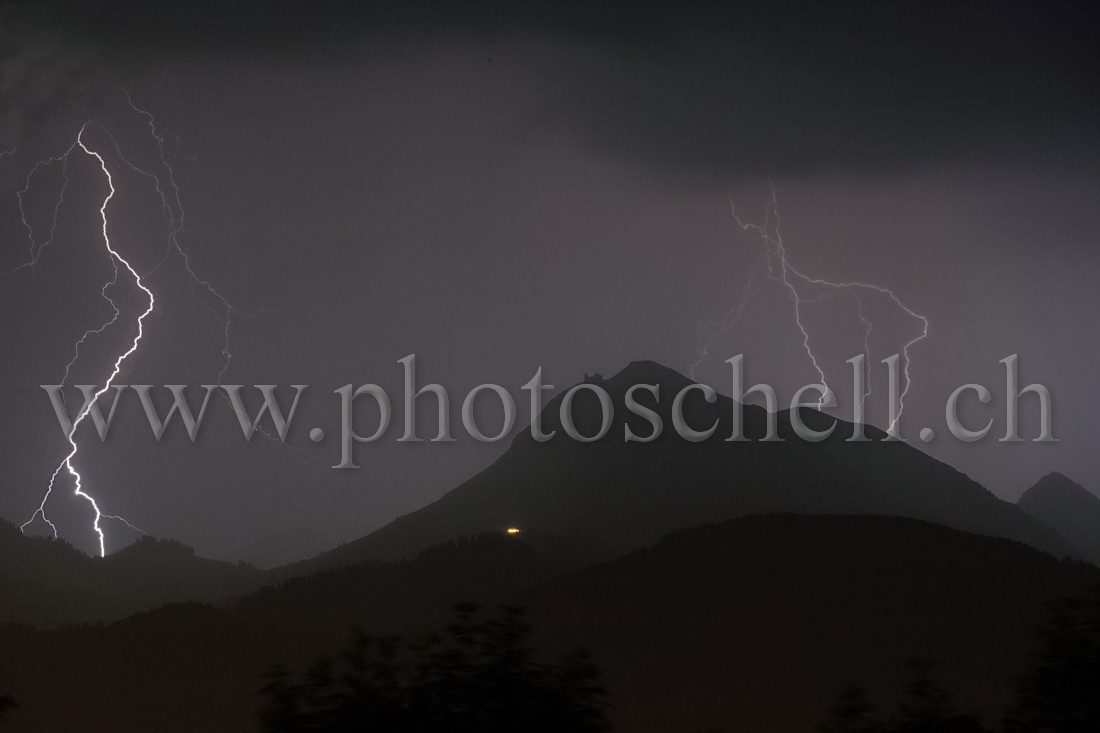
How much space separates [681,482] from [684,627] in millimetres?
31616

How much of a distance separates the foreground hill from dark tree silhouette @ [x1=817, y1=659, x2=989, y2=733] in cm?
282

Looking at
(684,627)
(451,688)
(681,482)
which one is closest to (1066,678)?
(451,688)

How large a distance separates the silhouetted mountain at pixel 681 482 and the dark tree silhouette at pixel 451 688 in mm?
31885

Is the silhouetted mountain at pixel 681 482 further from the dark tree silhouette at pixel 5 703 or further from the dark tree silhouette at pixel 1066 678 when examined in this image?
the dark tree silhouette at pixel 1066 678

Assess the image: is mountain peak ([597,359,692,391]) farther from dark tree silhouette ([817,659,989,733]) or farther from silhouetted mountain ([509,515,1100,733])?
dark tree silhouette ([817,659,989,733])

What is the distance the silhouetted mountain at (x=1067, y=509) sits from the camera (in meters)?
57.0

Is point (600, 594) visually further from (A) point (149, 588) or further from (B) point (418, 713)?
(A) point (149, 588)

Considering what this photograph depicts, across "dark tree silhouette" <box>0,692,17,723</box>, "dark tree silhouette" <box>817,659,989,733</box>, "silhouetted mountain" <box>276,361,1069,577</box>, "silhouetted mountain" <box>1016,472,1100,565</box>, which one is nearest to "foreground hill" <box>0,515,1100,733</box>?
"dark tree silhouette" <box>817,659,989,733</box>

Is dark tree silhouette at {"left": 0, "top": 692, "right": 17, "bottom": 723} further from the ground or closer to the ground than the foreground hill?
further from the ground

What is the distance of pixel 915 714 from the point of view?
520 centimetres

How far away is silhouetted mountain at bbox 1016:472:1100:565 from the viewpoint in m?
57.0

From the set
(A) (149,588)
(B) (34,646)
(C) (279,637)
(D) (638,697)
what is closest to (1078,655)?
(D) (638,697)

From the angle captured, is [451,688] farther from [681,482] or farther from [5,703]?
[681,482]

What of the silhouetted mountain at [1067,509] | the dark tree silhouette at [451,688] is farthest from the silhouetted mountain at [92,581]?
the silhouetted mountain at [1067,509]
